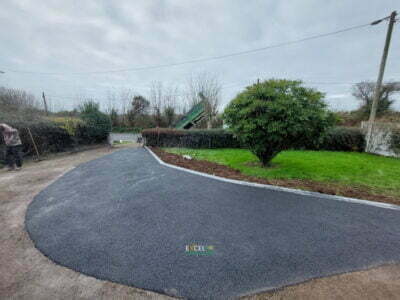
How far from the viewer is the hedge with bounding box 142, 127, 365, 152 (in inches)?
365

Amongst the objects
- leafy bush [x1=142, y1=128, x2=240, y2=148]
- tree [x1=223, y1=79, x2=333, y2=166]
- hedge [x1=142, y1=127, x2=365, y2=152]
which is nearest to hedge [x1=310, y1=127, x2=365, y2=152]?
hedge [x1=142, y1=127, x2=365, y2=152]

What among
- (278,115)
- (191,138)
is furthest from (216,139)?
(278,115)

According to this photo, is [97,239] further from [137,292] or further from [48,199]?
[48,199]

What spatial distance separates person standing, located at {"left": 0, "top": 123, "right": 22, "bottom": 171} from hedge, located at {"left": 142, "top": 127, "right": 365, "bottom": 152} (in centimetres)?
579

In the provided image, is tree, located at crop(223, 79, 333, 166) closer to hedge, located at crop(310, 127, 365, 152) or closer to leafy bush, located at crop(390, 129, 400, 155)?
hedge, located at crop(310, 127, 365, 152)

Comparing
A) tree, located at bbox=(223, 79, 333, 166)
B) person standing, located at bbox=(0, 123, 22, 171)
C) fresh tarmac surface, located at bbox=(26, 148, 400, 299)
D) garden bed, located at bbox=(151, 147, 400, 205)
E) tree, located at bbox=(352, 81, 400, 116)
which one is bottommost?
fresh tarmac surface, located at bbox=(26, 148, 400, 299)

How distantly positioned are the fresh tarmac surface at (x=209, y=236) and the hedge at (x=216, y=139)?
6.82m

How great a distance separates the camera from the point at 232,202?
10.3ft

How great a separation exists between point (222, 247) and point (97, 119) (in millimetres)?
12351

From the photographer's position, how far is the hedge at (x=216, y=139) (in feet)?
30.5

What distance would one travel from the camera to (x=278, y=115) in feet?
15.6

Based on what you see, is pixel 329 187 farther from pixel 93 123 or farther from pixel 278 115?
pixel 93 123

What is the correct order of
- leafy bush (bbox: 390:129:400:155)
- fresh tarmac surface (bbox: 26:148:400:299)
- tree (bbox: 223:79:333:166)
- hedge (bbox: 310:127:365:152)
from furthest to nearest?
hedge (bbox: 310:127:365:152)
leafy bush (bbox: 390:129:400:155)
tree (bbox: 223:79:333:166)
fresh tarmac surface (bbox: 26:148:400:299)

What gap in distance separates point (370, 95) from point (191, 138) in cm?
2235
